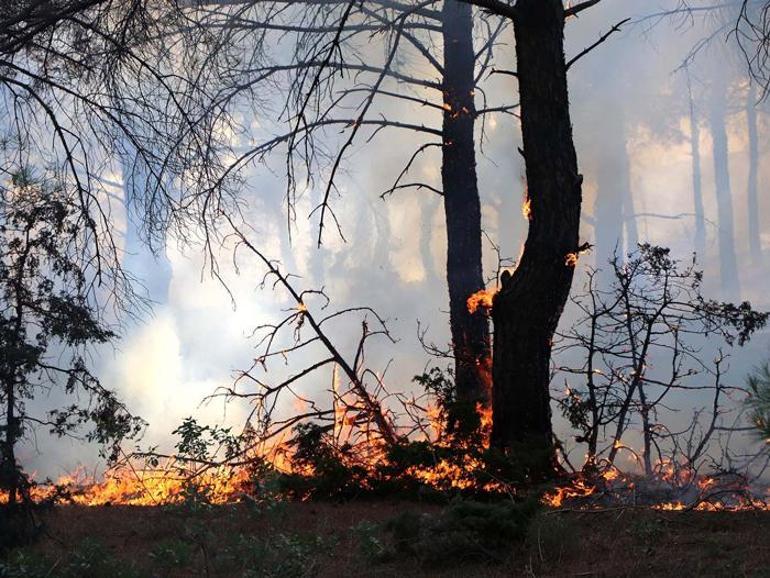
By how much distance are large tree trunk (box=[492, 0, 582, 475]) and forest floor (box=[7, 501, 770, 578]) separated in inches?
51.6

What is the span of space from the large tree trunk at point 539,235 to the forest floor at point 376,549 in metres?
1.31

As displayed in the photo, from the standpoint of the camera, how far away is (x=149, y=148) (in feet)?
22.7

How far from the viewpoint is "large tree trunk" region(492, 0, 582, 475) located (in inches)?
264

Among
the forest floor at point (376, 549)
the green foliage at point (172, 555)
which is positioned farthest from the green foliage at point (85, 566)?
the green foliage at point (172, 555)

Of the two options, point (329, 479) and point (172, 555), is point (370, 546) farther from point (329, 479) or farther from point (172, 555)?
point (329, 479)

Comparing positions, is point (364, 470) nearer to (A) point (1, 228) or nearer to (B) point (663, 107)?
(A) point (1, 228)

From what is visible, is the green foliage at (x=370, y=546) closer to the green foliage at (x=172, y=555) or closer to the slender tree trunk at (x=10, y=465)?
the green foliage at (x=172, y=555)

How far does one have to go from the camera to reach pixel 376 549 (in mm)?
4773

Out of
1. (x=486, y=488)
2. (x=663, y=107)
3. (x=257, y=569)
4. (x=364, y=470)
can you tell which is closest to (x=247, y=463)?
(x=364, y=470)

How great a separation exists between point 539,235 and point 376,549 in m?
3.06

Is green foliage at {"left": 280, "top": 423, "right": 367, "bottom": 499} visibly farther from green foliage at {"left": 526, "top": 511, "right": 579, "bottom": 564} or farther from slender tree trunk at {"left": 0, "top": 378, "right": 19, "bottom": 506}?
green foliage at {"left": 526, "top": 511, "right": 579, "bottom": 564}

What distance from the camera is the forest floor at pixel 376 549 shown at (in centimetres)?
411

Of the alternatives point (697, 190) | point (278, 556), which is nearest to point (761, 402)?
point (278, 556)

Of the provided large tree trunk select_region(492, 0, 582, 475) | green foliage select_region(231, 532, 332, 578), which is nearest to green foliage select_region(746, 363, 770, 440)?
large tree trunk select_region(492, 0, 582, 475)
